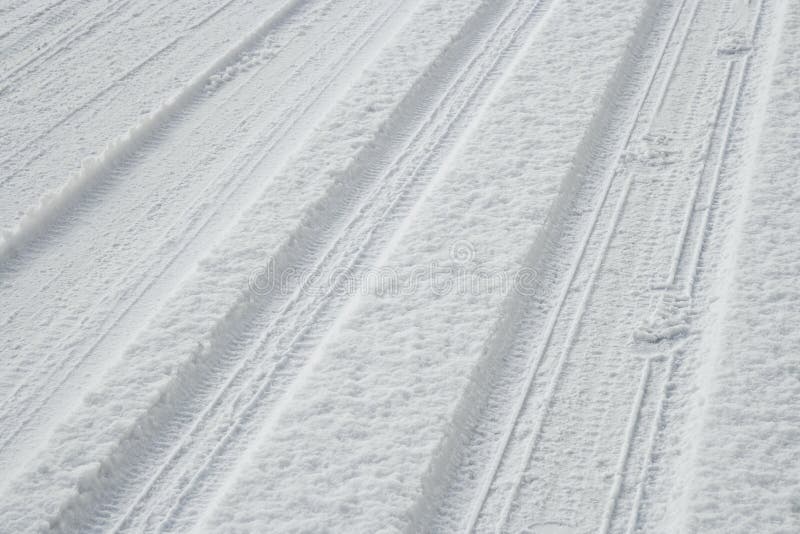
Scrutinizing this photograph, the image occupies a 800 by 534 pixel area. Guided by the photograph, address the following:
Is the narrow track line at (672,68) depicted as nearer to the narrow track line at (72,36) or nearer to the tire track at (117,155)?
the tire track at (117,155)

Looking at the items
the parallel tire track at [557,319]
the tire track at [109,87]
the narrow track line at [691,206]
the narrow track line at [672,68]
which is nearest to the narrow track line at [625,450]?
the parallel tire track at [557,319]

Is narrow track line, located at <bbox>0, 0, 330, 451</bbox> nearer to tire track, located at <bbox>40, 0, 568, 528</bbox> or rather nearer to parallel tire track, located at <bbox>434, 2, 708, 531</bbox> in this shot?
tire track, located at <bbox>40, 0, 568, 528</bbox>

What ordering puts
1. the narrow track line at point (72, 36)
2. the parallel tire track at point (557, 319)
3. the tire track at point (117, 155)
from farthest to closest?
the narrow track line at point (72, 36)
the tire track at point (117, 155)
the parallel tire track at point (557, 319)

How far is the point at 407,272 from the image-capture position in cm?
566

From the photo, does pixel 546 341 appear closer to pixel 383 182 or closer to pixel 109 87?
pixel 383 182

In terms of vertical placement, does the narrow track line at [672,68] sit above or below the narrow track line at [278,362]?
above

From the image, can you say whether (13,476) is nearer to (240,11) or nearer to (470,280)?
(470,280)

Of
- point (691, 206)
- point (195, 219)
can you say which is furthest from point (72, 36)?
point (691, 206)

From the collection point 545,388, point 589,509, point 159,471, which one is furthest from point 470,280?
point 159,471

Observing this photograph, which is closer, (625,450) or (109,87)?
(625,450)

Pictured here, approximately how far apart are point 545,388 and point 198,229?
2.64m

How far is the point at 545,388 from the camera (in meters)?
4.80

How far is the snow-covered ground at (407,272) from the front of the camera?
171 inches

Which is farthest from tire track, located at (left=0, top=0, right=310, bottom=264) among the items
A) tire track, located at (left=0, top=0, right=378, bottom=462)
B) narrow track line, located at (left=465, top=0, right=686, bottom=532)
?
narrow track line, located at (left=465, top=0, right=686, bottom=532)
